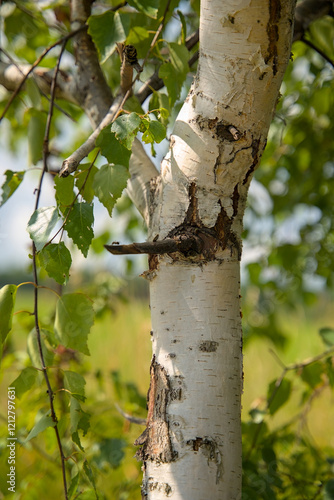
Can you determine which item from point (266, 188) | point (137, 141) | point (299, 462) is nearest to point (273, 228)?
point (266, 188)

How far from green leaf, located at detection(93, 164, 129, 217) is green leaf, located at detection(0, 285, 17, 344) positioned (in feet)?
0.46

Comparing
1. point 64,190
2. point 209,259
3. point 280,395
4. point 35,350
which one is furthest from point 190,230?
point 280,395

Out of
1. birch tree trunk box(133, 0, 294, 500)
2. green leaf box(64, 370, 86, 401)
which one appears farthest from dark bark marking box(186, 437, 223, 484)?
green leaf box(64, 370, 86, 401)

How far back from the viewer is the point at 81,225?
1.43 feet

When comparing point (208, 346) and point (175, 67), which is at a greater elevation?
point (175, 67)

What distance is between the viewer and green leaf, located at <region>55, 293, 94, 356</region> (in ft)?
1.59

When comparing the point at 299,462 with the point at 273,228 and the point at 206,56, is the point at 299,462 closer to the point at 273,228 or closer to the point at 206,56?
the point at 273,228

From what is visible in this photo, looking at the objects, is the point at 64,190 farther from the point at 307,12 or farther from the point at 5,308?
the point at 307,12

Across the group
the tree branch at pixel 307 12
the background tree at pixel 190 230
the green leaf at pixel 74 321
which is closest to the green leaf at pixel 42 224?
the background tree at pixel 190 230

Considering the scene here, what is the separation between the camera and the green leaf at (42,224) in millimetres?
409

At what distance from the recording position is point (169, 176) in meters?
0.48

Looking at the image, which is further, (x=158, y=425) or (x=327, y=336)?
(x=327, y=336)

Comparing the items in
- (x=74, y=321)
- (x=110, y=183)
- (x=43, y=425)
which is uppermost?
(x=110, y=183)

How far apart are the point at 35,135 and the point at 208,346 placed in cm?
39
